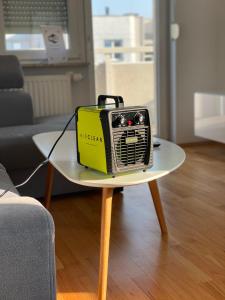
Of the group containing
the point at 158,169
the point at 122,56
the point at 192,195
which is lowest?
the point at 192,195

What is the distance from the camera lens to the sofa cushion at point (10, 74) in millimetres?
2777

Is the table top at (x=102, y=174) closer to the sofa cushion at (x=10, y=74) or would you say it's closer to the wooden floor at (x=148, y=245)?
the wooden floor at (x=148, y=245)

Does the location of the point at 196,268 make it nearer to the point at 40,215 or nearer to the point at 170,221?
the point at 170,221

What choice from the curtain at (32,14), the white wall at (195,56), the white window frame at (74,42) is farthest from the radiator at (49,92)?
the white wall at (195,56)

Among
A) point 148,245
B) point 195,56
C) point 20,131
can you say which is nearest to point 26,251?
point 148,245

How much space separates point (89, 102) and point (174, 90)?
0.84 metres

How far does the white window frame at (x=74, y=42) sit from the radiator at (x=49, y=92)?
18 cm

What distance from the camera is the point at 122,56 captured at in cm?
395

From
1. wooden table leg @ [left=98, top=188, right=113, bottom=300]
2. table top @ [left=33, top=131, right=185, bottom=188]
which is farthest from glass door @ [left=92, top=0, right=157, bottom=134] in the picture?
wooden table leg @ [left=98, top=188, right=113, bottom=300]

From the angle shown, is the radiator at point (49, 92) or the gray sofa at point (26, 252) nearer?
the gray sofa at point (26, 252)

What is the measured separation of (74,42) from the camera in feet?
12.0

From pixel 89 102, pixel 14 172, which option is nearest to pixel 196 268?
pixel 14 172

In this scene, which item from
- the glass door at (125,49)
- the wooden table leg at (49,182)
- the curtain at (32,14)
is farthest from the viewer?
the glass door at (125,49)

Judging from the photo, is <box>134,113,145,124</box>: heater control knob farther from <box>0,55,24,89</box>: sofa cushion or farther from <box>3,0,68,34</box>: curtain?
<box>3,0,68,34</box>: curtain
